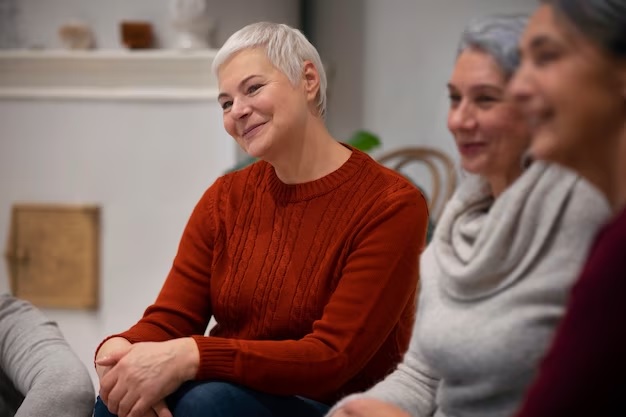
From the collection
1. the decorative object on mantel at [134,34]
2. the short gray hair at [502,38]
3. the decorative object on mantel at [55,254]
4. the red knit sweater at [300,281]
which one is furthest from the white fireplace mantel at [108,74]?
the short gray hair at [502,38]

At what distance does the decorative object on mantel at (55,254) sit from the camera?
11.5ft

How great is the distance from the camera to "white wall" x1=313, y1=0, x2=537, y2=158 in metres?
3.77

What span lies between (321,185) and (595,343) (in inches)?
37.9

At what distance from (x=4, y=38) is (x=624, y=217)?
3249mm

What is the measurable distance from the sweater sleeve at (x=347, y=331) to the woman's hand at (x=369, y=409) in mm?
239

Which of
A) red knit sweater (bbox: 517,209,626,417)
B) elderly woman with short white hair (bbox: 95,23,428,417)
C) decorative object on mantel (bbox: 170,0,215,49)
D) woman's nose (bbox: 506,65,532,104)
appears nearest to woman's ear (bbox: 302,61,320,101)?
elderly woman with short white hair (bbox: 95,23,428,417)

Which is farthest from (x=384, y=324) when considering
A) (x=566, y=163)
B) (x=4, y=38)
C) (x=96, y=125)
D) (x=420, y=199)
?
(x=4, y=38)

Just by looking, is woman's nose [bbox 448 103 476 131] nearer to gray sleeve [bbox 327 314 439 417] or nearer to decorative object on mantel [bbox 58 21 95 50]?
gray sleeve [bbox 327 314 439 417]

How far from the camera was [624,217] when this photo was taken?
0.88 metres

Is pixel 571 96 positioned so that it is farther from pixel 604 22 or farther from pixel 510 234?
pixel 510 234

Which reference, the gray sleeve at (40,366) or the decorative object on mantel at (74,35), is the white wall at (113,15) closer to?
the decorative object on mantel at (74,35)

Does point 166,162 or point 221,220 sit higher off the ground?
point 221,220

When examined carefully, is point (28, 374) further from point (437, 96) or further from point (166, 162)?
point (437, 96)

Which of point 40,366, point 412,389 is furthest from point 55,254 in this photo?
point 412,389
